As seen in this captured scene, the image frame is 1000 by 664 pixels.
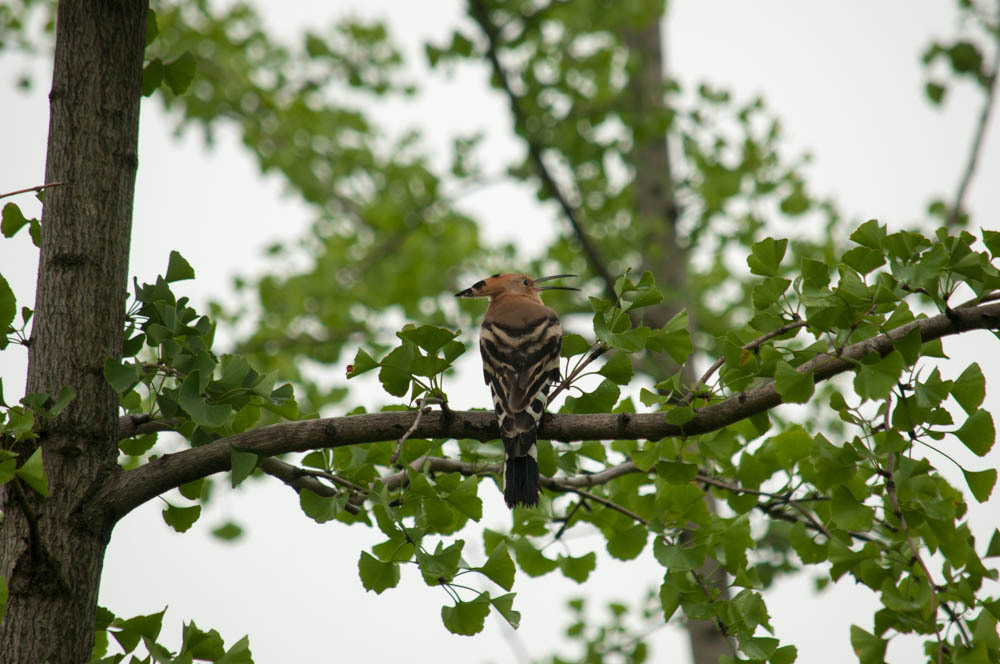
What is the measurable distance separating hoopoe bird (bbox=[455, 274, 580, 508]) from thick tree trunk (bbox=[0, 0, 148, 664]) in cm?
132

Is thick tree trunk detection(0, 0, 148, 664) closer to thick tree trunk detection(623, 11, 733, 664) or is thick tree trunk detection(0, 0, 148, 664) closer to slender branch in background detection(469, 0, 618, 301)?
slender branch in background detection(469, 0, 618, 301)

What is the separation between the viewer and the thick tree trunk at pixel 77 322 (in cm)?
247

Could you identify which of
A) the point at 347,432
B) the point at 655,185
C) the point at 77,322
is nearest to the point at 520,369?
the point at 347,432

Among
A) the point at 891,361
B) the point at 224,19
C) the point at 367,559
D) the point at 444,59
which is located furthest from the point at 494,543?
the point at 224,19

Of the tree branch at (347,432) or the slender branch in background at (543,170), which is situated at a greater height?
the slender branch in background at (543,170)

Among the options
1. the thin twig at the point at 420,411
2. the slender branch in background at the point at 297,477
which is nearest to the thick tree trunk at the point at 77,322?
the slender branch in background at the point at 297,477

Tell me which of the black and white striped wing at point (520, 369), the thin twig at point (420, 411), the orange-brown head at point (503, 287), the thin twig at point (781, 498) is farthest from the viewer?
the orange-brown head at point (503, 287)

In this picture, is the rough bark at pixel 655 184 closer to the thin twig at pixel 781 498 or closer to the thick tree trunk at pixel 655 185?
the thick tree trunk at pixel 655 185

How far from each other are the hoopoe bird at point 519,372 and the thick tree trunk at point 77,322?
4.33 feet

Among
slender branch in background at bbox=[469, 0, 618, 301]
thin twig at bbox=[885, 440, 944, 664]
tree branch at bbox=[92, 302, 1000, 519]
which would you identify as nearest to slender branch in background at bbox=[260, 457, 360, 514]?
tree branch at bbox=[92, 302, 1000, 519]

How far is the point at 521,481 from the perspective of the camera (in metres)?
3.46

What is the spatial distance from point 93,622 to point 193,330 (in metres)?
0.84

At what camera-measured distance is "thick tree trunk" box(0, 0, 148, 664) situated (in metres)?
2.47

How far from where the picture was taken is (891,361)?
2.38m
